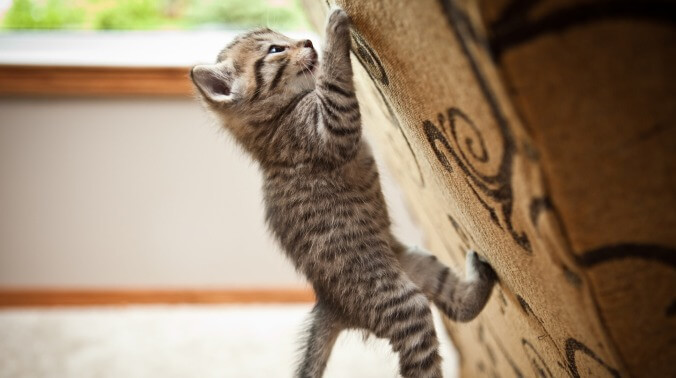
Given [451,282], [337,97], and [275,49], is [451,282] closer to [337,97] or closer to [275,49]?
[337,97]

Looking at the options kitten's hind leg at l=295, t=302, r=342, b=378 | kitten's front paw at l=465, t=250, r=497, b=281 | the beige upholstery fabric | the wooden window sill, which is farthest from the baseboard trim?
the beige upholstery fabric

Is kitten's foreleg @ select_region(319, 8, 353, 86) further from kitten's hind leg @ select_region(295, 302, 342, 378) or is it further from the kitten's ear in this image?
kitten's hind leg @ select_region(295, 302, 342, 378)

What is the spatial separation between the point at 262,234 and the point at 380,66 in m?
1.45

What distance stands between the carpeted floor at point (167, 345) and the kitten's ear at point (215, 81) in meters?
0.77

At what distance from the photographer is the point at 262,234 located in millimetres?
2080

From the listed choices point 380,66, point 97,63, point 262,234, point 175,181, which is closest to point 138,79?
point 97,63

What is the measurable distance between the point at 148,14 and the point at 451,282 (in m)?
1.62

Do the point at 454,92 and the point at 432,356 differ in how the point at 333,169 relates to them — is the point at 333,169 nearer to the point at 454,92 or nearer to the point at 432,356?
the point at 432,356

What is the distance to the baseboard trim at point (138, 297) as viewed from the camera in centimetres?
203

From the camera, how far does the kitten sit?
2.84 ft

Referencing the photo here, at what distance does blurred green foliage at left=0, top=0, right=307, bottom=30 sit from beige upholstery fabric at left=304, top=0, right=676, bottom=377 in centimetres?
153

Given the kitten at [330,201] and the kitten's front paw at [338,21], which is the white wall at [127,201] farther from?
the kitten's front paw at [338,21]

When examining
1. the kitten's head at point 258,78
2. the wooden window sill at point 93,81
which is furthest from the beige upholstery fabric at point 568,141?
the wooden window sill at point 93,81

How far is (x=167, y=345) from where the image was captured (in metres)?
1.83
